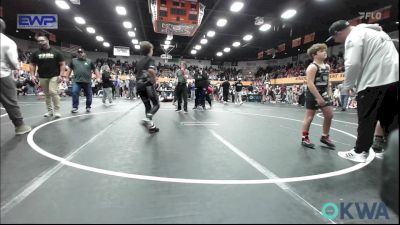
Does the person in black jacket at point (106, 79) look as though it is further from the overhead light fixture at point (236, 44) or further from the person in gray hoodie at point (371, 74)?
the overhead light fixture at point (236, 44)

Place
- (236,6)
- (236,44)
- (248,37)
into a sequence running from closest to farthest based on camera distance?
1. (236,6)
2. (248,37)
3. (236,44)

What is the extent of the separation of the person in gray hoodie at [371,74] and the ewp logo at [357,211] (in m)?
1.37

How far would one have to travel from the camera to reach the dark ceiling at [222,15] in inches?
613

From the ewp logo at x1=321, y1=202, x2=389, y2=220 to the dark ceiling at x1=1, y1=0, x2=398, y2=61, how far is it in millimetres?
11483

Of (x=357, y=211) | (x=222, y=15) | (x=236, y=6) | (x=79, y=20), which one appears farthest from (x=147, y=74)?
(x=79, y=20)

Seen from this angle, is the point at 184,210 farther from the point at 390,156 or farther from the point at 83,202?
the point at 390,156

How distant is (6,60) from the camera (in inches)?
167

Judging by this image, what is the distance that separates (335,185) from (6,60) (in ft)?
15.4

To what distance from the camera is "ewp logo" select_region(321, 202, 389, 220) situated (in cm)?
190

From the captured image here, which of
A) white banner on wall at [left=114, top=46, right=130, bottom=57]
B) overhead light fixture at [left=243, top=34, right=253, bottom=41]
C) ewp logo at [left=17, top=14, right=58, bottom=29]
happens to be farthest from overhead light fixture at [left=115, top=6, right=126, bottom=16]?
overhead light fixture at [left=243, top=34, right=253, bottom=41]

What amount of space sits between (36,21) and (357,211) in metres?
17.1

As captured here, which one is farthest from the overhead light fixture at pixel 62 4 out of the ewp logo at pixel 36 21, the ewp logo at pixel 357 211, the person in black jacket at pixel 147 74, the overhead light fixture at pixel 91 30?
the ewp logo at pixel 357 211

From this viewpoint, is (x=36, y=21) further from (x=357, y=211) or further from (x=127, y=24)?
(x=357, y=211)

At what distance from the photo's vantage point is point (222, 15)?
60.5 ft
